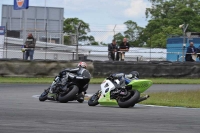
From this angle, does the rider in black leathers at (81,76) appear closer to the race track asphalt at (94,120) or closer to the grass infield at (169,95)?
the grass infield at (169,95)

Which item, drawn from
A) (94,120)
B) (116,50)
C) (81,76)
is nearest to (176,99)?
(81,76)

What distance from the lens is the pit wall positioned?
83.7 feet

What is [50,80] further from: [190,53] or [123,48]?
[190,53]

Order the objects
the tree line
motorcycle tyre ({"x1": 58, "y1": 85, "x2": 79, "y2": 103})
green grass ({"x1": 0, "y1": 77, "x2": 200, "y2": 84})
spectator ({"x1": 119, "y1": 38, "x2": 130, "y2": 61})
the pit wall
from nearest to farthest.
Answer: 1. motorcycle tyre ({"x1": 58, "y1": 85, "x2": 79, "y2": 103})
2. green grass ({"x1": 0, "y1": 77, "x2": 200, "y2": 84})
3. the pit wall
4. spectator ({"x1": 119, "y1": 38, "x2": 130, "y2": 61})
5. the tree line

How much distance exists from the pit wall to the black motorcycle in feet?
34.5

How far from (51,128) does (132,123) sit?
5.21ft

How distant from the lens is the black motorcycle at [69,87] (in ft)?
47.9

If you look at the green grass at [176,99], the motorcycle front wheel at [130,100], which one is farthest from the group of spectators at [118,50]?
the motorcycle front wheel at [130,100]

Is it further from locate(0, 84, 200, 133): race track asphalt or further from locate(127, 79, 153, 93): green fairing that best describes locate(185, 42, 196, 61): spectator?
locate(0, 84, 200, 133): race track asphalt

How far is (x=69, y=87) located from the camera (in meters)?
14.8

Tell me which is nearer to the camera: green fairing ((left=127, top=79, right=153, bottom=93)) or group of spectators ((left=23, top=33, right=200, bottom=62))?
green fairing ((left=127, top=79, right=153, bottom=93))

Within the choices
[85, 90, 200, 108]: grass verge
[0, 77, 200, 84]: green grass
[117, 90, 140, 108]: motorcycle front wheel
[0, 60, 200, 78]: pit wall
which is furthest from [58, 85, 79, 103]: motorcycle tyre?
[0, 60, 200, 78]: pit wall

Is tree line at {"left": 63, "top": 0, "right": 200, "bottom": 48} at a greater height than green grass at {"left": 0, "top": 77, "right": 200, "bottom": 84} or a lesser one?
greater

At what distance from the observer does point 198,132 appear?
8.77 metres
